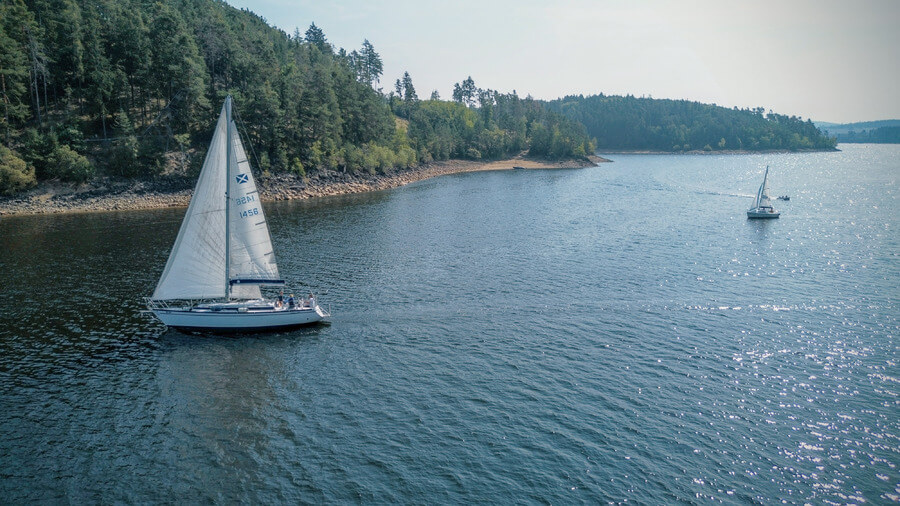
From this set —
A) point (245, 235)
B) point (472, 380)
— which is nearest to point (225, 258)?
point (245, 235)

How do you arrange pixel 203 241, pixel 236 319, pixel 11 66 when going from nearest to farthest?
1. pixel 203 241
2. pixel 236 319
3. pixel 11 66

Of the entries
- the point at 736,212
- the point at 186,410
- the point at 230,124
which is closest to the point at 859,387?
the point at 186,410

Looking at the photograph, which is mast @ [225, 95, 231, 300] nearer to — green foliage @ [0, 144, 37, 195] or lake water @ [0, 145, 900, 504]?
lake water @ [0, 145, 900, 504]

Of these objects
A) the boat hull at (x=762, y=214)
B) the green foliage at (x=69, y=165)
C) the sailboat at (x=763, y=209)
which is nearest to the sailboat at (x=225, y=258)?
the green foliage at (x=69, y=165)

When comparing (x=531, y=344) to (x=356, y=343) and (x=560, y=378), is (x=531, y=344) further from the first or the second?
(x=356, y=343)

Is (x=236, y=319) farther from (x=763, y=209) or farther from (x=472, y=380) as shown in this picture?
(x=763, y=209)

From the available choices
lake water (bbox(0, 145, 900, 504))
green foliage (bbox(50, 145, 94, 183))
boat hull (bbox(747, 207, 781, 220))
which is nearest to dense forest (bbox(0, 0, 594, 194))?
green foliage (bbox(50, 145, 94, 183))
